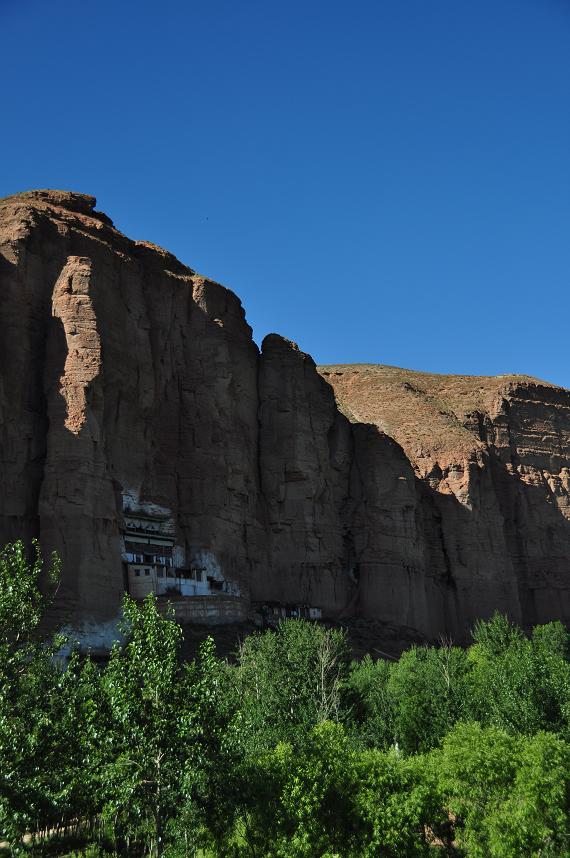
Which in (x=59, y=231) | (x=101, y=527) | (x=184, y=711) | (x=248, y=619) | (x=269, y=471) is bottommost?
(x=184, y=711)

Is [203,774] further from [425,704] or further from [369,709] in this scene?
[369,709]

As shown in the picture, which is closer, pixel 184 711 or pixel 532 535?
pixel 184 711

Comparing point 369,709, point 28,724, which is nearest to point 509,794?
point 28,724

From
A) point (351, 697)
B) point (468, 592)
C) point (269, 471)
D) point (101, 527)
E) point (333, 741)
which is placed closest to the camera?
point (333, 741)

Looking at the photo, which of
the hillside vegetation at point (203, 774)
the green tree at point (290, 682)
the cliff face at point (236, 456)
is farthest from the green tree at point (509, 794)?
the cliff face at point (236, 456)

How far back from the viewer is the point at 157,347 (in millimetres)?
70000

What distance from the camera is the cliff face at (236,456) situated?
5756 cm

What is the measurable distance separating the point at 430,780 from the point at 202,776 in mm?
9795

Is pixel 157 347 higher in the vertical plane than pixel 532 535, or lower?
higher

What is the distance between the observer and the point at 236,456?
236 ft

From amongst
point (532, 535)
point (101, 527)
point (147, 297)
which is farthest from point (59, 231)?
point (532, 535)

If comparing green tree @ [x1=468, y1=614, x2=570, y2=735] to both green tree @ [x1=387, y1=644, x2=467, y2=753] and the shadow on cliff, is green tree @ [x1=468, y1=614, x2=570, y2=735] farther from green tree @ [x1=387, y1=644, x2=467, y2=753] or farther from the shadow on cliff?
the shadow on cliff

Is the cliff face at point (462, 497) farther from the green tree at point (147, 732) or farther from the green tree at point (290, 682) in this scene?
the green tree at point (147, 732)

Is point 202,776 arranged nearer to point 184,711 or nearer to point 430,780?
point 184,711
